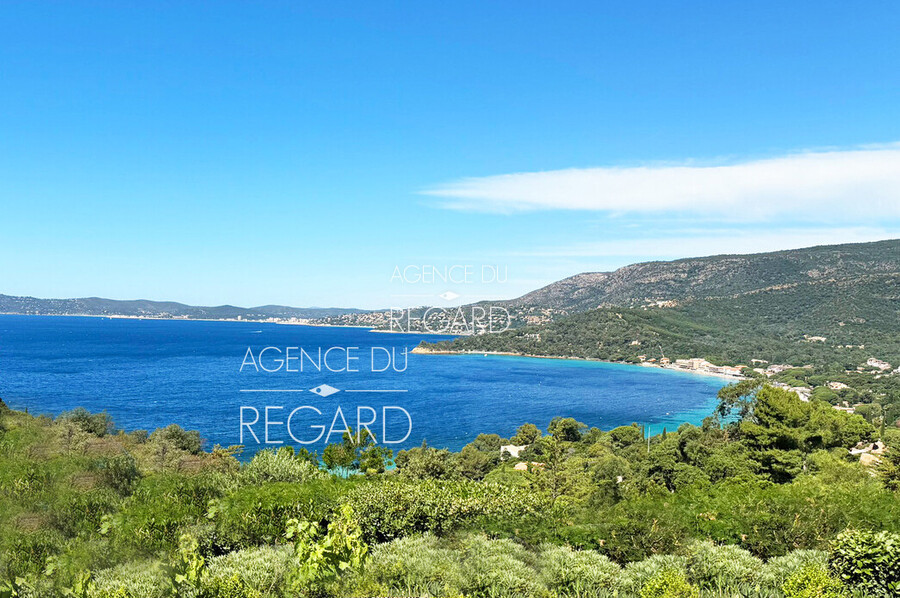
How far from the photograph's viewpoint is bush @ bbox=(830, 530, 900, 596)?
5.83 metres

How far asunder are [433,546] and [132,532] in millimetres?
5013

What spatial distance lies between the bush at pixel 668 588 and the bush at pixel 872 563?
5.38 feet

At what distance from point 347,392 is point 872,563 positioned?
2909 inches

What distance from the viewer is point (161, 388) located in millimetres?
70062

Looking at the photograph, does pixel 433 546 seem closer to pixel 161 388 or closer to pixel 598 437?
pixel 598 437

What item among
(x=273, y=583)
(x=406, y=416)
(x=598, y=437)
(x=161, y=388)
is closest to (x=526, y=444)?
(x=598, y=437)

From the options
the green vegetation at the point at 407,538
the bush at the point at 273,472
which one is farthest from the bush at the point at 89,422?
the bush at the point at 273,472

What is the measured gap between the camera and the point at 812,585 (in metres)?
5.78

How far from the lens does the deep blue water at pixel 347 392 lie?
5466cm

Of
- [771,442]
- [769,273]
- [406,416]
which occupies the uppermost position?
[769,273]

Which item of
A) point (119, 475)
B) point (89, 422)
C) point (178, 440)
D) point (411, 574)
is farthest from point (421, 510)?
point (89, 422)

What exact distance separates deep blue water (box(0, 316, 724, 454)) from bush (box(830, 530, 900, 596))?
42.3 metres

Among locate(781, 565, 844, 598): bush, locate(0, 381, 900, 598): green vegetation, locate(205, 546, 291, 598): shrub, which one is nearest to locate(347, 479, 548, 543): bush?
locate(0, 381, 900, 598): green vegetation

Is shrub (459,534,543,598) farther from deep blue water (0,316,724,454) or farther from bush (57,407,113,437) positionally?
deep blue water (0,316,724,454)
